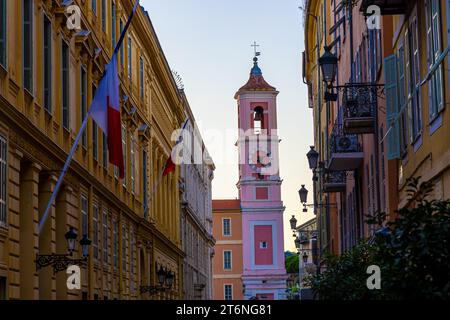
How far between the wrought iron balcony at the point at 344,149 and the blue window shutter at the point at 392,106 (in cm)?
750

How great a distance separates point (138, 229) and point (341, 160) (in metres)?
12.0

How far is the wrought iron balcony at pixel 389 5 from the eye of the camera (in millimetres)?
20119

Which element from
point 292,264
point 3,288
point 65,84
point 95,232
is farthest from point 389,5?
point 292,264

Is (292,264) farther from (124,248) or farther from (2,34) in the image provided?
(2,34)

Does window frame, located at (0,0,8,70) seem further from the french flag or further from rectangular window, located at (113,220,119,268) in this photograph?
rectangular window, located at (113,220,119,268)

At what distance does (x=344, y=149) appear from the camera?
3164 centimetres

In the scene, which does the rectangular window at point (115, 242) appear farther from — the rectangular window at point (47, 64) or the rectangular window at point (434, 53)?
the rectangular window at point (434, 53)

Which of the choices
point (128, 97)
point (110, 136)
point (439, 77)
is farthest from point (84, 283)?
point (439, 77)

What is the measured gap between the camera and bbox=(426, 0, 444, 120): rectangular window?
16.9 metres

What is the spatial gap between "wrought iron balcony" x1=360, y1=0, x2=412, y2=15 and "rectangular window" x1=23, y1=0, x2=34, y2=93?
6.60m

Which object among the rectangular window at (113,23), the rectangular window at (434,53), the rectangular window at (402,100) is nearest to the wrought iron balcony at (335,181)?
the rectangular window at (113,23)

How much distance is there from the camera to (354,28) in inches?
1312
